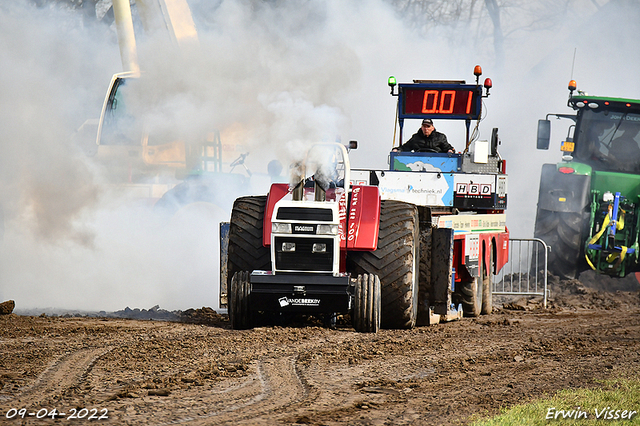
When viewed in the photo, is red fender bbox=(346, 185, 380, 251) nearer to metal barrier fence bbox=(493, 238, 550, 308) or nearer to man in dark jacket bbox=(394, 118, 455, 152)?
man in dark jacket bbox=(394, 118, 455, 152)

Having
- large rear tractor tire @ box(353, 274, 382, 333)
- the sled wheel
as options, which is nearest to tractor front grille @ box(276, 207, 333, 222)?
large rear tractor tire @ box(353, 274, 382, 333)

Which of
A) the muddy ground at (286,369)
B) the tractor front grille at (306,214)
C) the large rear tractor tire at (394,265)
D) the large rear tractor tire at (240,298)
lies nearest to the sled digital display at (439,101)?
the muddy ground at (286,369)

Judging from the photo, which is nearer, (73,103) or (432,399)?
(432,399)

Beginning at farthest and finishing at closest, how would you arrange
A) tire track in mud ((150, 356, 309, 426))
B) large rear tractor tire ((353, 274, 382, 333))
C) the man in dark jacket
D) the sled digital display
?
the sled digital display < the man in dark jacket < large rear tractor tire ((353, 274, 382, 333)) < tire track in mud ((150, 356, 309, 426))

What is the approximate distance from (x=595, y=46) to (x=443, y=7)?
19.1 feet

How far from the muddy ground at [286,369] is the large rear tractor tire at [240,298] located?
188mm

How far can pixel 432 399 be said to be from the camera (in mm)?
5324

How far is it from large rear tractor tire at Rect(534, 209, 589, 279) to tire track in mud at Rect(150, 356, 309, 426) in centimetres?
896

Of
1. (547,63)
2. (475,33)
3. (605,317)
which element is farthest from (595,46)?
(605,317)

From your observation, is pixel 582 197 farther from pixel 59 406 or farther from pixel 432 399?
pixel 59 406

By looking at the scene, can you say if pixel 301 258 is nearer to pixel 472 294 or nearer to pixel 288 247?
pixel 288 247

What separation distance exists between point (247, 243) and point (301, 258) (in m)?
0.68

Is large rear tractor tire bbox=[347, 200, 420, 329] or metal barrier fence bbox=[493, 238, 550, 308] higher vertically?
large rear tractor tire bbox=[347, 200, 420, 329]

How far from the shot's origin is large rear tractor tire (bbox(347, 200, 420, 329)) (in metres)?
8.15
